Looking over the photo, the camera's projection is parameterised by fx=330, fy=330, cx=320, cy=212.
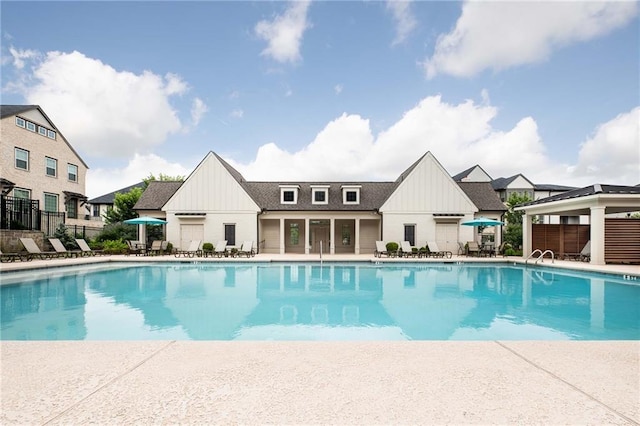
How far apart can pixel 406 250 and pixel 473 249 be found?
458 centimetres

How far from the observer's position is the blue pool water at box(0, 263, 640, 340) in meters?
6.60

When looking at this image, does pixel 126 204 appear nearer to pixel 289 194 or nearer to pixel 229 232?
pixel 229 232

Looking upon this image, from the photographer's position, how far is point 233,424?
7.77ft

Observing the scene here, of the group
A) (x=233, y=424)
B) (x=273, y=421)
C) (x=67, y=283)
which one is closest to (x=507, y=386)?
(x=273, y=421)

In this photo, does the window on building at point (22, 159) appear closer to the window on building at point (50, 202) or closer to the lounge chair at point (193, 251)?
the window on building at point (50, 202)

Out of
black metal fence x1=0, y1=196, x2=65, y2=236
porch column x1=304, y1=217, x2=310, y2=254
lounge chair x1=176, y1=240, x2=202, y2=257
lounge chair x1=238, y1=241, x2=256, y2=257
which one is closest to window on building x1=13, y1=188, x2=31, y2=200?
black metal fence x1=0, y1=196, x2=65, y2=236

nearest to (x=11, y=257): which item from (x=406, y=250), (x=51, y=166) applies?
(x=51, y=166)

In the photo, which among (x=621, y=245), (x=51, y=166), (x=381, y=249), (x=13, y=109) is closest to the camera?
(x=621, y=245)

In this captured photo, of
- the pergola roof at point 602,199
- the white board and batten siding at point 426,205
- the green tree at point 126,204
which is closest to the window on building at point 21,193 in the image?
the green tree at point 126,204

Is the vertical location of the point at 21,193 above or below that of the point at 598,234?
above

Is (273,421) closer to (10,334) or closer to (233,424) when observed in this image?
(233,424)

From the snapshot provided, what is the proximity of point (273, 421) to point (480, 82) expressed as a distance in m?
22.9

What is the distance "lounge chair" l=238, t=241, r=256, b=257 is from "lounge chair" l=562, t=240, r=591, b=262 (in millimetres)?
19477

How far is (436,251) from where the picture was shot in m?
21.5
